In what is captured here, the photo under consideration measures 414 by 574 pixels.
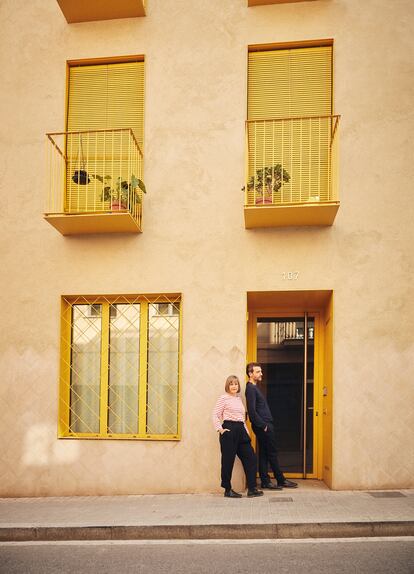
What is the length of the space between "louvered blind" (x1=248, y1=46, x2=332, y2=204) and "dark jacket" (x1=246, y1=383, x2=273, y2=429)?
2897 mm

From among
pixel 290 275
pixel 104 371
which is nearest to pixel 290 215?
pixel 290 275

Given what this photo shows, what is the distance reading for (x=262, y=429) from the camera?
9555 mm

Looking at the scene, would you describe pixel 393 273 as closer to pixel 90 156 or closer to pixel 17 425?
pixel 90 156

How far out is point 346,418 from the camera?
933 centimetres

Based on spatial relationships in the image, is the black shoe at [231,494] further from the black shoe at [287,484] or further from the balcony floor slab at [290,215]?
the balcony floor slab at [290,215]

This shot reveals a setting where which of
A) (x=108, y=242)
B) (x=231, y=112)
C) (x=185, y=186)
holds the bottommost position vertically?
(x=108, y=242)

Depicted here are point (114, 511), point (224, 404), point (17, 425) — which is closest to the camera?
point (114, 511)

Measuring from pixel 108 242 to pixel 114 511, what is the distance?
4.05m

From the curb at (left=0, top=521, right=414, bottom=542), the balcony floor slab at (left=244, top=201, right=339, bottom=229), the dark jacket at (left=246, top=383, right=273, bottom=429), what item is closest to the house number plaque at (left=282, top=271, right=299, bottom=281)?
the balcony floor slab at (left=244, top=201, right=339, bottom=229)

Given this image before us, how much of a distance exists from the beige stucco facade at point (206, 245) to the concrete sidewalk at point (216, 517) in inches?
25.9

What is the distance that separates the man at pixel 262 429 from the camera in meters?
9.48

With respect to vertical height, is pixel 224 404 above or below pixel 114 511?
above

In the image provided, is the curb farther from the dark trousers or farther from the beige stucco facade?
the dark trousers

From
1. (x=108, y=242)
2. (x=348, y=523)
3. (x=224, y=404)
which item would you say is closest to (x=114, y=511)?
(x=224, y=404)
